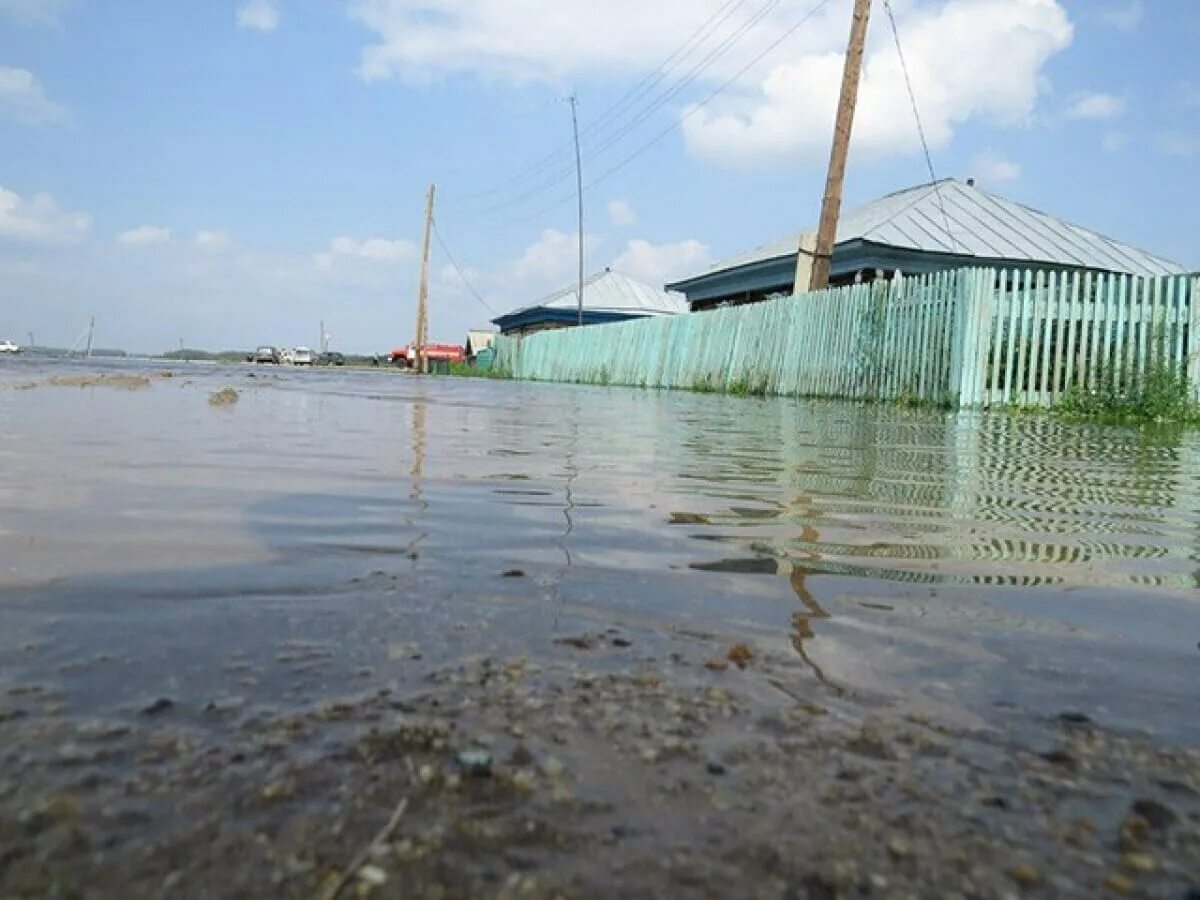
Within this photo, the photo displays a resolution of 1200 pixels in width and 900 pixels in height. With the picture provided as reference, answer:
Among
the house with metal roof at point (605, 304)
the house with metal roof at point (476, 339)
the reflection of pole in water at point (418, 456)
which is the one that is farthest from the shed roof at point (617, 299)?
the reflection of pole in water at point (418, 456)

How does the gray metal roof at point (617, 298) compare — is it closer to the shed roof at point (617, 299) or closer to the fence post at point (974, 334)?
the shed roof at point (617, 299)

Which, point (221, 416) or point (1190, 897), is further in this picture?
point (221, 416)

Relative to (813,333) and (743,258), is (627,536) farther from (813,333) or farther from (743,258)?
(743,258)

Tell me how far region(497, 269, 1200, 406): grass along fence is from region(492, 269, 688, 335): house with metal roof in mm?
29740

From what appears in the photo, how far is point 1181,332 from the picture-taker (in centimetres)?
1048

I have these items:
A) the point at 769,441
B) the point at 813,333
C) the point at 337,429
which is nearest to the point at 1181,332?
the point at 813,333

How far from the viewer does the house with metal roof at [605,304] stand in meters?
45.5

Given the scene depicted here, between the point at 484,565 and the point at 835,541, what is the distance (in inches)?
36.1

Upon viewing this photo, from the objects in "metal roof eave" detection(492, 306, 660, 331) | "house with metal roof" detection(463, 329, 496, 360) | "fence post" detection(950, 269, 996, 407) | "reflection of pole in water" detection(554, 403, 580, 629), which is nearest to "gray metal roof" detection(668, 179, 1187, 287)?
"fence post" detection(950, 269, 996, 407)

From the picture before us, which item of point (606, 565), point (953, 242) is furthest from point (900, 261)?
point (606, 565)

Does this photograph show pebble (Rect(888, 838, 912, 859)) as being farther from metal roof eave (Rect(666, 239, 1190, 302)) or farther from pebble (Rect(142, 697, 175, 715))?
metal roof eave (Rect(666, 239, 1190, 302))

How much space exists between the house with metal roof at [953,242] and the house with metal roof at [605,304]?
21818 millimetres

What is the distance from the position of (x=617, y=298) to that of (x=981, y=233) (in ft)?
89.8

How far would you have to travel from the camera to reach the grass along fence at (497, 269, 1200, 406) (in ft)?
34.4
